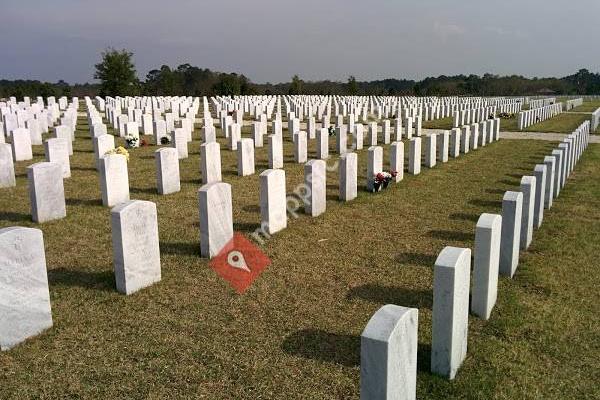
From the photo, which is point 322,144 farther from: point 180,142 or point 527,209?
point 527,209

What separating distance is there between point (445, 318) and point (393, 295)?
1.49 metres

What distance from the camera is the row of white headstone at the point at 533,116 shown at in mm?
24094

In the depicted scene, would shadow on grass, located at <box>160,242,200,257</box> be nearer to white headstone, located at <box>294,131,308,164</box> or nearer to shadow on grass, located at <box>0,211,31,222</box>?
shadow on grass, located at <box>0,211,31,222</box>

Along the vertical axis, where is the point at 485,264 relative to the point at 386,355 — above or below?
below

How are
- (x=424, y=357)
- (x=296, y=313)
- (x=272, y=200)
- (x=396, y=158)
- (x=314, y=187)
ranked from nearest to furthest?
1. (x=424, y=357)
2. (x=296, y=313)
3. (x=272, y=200)
4. (x=314, y=187)
5. (x=396, y=158)

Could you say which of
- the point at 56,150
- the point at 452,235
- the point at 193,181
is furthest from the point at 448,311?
the point at 56,150

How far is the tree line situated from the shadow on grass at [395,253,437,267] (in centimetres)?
4519

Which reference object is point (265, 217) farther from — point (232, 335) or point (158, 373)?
point (158, 373)

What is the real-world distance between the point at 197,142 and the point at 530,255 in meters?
13.4

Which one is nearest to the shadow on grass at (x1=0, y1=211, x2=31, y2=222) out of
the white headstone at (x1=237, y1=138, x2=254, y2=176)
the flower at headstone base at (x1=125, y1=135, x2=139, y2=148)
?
the white headstone at (x1=237, y1=138, x2=254, y2=176)

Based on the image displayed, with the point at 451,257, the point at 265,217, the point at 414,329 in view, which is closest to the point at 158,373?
the point at 414,329

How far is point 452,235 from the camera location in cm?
721

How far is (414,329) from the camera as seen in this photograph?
3021mm
